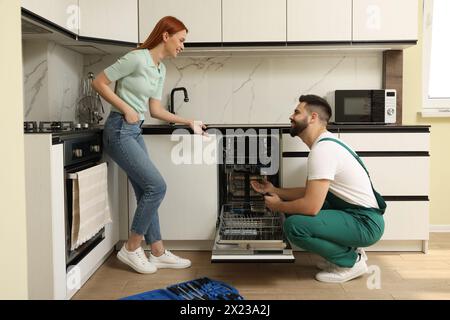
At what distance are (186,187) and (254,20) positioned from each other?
1.23m

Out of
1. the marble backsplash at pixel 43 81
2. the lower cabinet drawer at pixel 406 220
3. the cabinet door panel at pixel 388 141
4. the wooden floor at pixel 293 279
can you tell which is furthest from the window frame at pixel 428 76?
the marble backsplash at pixel 43 81

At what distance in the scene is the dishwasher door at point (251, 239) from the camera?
2.66 metres

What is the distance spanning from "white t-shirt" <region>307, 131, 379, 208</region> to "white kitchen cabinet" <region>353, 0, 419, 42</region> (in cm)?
112

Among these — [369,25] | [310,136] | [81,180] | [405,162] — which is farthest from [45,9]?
[405,162]

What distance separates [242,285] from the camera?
2770 mm

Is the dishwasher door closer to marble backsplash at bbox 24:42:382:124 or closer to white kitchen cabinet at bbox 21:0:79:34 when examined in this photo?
marble backsplash at bbox 24:42:382:124

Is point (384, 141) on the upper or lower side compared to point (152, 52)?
lower

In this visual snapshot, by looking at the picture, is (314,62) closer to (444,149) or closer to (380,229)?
(444,149)

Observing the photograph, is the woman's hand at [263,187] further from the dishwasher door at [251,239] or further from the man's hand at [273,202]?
the man's hand at [273,202]

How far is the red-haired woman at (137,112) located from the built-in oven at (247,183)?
454mm

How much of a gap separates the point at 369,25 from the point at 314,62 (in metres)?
0.51

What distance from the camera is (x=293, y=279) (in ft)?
9.48

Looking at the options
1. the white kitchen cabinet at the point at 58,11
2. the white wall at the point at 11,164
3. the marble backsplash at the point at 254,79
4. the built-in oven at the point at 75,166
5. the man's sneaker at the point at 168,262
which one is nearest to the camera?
the white wall at the point at 11,164

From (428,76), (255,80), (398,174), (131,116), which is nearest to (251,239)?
(131,116)
